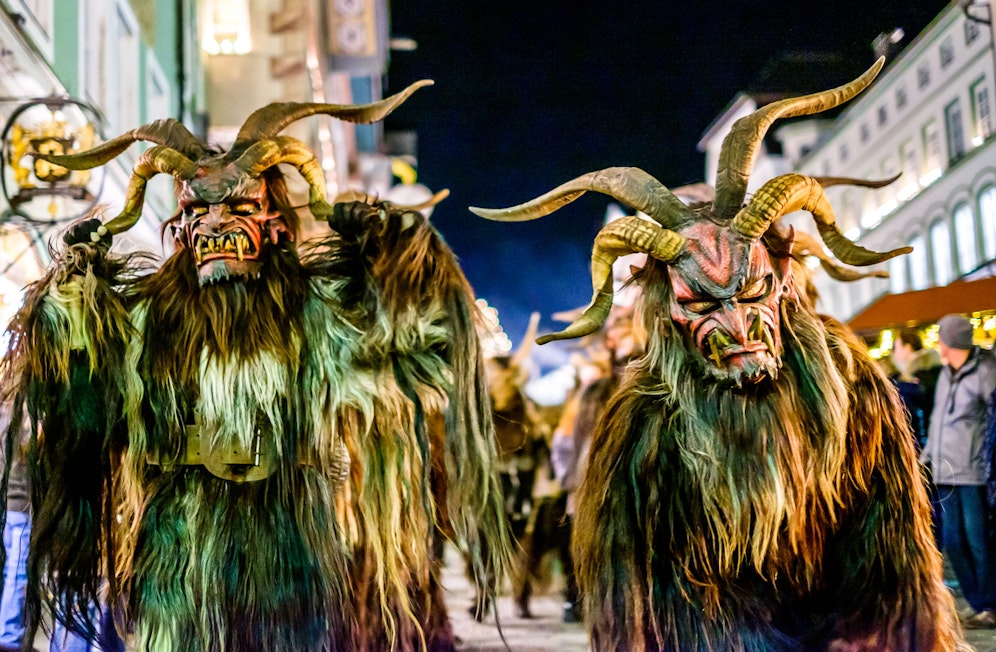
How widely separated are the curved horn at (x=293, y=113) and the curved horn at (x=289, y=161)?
0.19 ft

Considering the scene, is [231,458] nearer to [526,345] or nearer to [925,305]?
[526,345]

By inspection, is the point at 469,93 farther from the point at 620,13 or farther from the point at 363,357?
the point at 363,357

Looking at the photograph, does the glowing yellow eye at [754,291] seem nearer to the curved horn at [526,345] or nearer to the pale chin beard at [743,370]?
the pale chin beard at [743,370]

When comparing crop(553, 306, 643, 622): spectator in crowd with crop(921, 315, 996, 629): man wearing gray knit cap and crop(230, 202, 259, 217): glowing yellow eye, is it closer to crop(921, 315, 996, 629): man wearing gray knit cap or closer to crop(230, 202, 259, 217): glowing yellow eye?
crop(921, 315, 996, 629): man wearing gray knit cap

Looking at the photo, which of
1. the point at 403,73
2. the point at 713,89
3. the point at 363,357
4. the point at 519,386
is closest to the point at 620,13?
the point at 713,89

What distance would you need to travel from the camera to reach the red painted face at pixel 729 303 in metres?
2.67

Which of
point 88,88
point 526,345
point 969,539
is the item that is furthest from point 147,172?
point 88,88

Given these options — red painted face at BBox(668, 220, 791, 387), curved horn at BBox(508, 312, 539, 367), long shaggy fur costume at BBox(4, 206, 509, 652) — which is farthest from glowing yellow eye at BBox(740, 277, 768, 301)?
curved horn at BBox(508, 312, 539, 367)

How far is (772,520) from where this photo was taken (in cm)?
268

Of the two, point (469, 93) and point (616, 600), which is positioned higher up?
point (469, 93)

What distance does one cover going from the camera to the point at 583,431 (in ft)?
14.5

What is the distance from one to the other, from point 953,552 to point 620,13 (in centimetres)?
294

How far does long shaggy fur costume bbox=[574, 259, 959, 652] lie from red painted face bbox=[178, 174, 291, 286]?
1211mm

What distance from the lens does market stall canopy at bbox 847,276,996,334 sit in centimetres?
405
